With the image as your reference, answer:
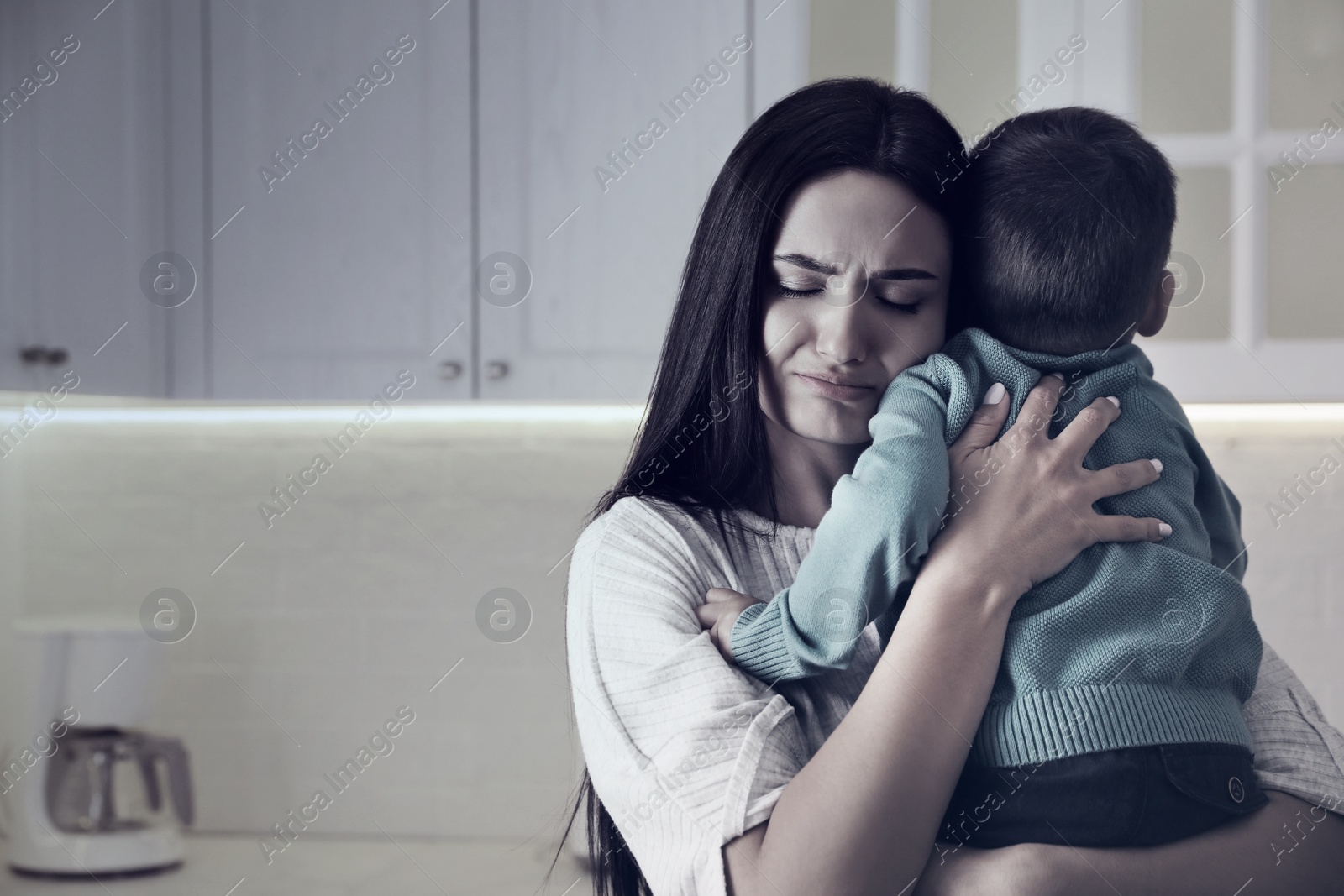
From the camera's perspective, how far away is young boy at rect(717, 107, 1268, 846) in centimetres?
67

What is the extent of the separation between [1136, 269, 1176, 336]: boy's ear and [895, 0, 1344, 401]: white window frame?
92 centimetres

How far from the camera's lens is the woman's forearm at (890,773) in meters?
0.63

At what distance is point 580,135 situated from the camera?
1.84 metres

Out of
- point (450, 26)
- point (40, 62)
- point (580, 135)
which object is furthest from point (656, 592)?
point (40, 62)

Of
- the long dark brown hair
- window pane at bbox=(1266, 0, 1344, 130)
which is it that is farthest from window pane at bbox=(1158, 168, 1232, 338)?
the long dark brown hair

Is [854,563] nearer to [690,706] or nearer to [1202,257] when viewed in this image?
[690,706]

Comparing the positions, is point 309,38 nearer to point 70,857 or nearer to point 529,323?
point 529,323

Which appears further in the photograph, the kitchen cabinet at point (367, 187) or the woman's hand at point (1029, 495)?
the kitchen cabinet at point (367, 187)

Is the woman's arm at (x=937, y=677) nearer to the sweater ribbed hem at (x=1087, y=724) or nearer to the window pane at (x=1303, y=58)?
the sweater ribbed hem at (x=1087, y=724)

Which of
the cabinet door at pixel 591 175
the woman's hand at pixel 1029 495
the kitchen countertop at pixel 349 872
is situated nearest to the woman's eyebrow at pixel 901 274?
the woman's hand at pixel 1029 495

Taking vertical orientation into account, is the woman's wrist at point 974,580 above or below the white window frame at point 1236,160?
below

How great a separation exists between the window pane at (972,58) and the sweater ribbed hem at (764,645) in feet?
4.35

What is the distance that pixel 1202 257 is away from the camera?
5.74 feet

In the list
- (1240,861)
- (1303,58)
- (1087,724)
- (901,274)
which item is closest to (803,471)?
(901,274)
